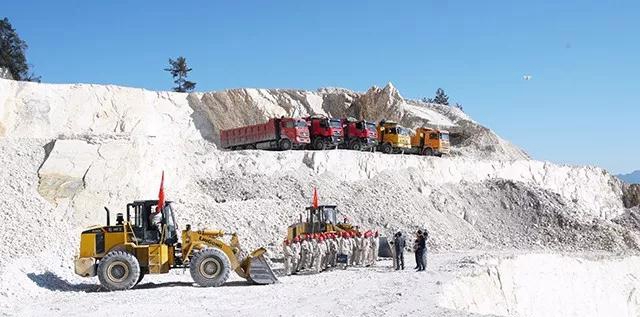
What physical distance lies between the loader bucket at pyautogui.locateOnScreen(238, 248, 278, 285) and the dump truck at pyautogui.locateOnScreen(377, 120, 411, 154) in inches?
806

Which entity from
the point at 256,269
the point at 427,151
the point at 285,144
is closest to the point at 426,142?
the point at 427,151

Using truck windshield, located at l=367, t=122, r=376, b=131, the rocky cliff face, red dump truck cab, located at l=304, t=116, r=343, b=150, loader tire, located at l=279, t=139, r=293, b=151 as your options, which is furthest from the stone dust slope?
truck windshield, located at l=367, t=122, r=376, b=131

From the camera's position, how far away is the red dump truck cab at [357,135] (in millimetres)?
34312

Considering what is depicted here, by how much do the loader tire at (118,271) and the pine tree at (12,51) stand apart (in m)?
38.9

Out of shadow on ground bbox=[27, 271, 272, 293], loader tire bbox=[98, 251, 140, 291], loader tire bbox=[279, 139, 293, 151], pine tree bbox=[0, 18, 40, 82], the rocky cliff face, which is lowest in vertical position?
shadow on ground bbox=[27, 271, 272, 293]

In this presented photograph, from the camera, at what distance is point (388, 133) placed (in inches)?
1405

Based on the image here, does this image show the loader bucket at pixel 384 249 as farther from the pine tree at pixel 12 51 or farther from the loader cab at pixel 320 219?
the pine tree at pixel 12 51

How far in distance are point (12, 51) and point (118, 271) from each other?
4138 centimetres

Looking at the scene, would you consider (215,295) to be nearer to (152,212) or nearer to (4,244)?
(152,212)

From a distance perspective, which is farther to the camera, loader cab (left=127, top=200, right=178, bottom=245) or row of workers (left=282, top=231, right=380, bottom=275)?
row of workers (left=282, top=231, right=380, bottom=275)

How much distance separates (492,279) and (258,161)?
13.6 meters

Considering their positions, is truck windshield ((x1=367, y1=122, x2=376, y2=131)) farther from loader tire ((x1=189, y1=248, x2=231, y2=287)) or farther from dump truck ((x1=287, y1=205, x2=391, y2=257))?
loader tire ((x1=189, y1=248, x2=231, y2=287))

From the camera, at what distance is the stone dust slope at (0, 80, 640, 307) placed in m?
20.3

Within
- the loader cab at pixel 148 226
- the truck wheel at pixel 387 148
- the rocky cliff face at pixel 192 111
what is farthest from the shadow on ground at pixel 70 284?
the truck wheel at pixel 387 148
